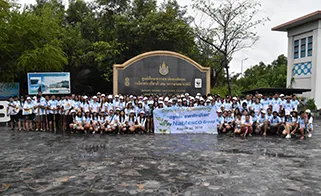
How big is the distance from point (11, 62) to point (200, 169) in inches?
536

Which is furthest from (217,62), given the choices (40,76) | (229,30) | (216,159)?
(216,159)

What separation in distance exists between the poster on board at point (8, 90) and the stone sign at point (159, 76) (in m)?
5.37

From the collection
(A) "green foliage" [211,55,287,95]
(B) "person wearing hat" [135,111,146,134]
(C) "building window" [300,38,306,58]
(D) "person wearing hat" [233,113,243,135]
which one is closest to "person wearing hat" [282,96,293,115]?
(D) "person wearing hat" [233,113,243,135]

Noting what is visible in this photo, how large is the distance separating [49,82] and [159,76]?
5345 mm

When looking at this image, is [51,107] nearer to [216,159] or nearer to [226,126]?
[226,126]

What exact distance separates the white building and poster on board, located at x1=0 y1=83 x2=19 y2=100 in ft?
60.2

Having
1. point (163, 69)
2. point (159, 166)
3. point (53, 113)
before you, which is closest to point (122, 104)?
point (53, 113)

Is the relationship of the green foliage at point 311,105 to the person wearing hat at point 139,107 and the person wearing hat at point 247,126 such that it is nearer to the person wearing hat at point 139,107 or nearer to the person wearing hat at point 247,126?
the person wearing hat at point 247,126

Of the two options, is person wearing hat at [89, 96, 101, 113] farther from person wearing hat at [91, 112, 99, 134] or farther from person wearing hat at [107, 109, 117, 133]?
person wearing hat at [107, 109, 117, 133]

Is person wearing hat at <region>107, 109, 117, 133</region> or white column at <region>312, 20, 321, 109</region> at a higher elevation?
white column at <region>312, 20, 321, 109</region>

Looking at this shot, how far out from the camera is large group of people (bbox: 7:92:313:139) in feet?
37.4

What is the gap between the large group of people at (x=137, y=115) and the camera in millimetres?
11391

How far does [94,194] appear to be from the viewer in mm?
4781

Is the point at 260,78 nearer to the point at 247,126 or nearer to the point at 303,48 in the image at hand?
the point at 303,48
